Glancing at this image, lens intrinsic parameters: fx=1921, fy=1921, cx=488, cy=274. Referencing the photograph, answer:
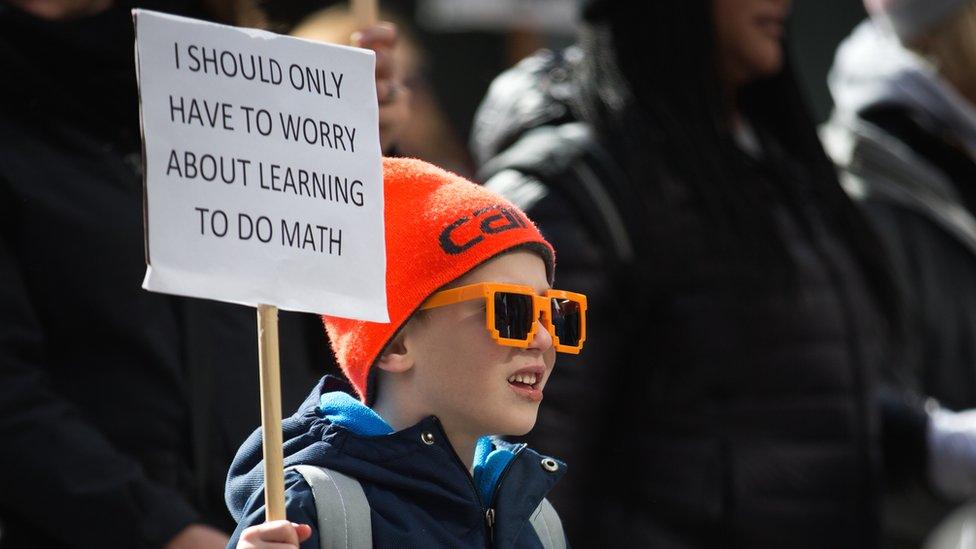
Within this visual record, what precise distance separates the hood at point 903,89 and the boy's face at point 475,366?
2.93 metres

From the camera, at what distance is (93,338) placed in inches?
142

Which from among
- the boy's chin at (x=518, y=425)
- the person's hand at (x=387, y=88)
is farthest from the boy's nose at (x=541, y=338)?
the person's hand at (x=387, y=88)

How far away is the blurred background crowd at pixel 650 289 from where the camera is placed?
11.8 feet

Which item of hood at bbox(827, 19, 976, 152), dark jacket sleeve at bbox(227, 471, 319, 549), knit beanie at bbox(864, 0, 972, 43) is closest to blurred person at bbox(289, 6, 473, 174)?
hood at bbox(827, 19, 976, 152)

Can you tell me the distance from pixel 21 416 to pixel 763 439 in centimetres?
175

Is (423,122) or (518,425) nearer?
(518,425)

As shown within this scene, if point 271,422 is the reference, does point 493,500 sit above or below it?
below

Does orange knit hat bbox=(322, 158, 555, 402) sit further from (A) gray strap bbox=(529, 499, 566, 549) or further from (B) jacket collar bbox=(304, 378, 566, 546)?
(A) gray strap bbox=(529, 499, 566, 549)

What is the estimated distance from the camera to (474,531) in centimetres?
295

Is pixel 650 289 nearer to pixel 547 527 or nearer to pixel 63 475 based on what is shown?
pixel 547 527

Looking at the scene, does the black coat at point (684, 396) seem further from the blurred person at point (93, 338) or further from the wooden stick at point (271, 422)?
the wooden stick at point (271, 422)

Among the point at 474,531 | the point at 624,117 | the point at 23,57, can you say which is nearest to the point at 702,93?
the point at 624,117

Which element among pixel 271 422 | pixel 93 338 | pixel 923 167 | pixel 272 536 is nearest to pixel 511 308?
pixel 271 422

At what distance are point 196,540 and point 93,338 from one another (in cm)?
43
